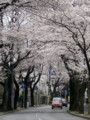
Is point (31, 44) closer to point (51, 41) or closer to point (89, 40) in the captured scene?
point (51, 41)

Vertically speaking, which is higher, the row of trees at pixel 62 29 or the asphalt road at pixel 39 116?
the row of trees at pixel 62 29

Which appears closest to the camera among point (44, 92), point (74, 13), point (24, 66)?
point (74, 13)

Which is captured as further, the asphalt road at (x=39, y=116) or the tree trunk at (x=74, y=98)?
the tree trunk at (x=74, y=98)

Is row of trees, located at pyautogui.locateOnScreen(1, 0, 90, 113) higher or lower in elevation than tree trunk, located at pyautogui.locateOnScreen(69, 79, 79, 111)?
higher

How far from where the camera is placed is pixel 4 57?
124 ft

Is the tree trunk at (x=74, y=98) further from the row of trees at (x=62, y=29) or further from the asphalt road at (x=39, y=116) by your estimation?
the asphalt road at (x=39, y=116)

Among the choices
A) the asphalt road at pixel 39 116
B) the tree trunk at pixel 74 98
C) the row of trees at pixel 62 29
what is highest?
the row of trees at pixel 62 29

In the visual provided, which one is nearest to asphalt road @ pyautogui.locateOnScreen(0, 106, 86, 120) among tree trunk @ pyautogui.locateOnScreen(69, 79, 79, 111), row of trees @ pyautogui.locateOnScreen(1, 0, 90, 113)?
row of trees @ pyautogui.locateOnScreen(1, 0, 90, 113)

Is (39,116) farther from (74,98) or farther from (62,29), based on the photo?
(74,98)


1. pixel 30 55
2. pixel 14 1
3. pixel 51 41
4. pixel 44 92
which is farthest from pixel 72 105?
pixel 44 92

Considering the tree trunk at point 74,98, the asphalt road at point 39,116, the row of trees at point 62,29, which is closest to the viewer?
the row of trees at point 62,29

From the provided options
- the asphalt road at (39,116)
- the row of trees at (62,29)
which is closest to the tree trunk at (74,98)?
the row of trees at (62,29)

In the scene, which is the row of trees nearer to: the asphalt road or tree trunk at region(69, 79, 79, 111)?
tree trunk at region(69, 79, 79, 111)

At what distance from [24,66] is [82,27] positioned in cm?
1877
